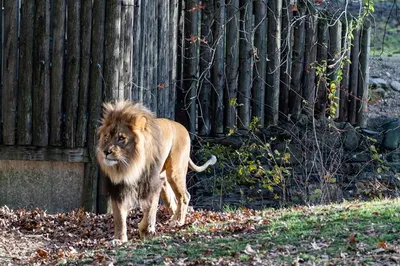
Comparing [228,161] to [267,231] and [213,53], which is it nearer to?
[213,53]

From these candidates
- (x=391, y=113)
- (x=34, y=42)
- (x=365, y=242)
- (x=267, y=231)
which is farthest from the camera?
(x=391, y=113)

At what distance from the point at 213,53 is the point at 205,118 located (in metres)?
1.27

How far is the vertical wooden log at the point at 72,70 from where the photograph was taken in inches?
475

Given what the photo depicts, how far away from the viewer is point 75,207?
1227 cm

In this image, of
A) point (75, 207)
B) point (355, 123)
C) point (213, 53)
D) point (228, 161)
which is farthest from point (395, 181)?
point (75, 207)

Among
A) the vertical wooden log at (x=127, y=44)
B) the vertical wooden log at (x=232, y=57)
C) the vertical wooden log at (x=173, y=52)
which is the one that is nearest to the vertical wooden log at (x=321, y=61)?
the vertical wooden log at (x=232, y=57)

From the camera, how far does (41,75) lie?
477 inches

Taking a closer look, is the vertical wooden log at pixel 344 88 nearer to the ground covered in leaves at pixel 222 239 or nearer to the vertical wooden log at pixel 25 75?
the ground covered in leaves at pixel 222 239

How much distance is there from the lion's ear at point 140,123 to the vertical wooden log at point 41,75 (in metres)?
2.32

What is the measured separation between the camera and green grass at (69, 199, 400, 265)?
803 cm

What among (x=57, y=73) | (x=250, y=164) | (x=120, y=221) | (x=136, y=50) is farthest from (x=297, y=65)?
(x=120, y=221)

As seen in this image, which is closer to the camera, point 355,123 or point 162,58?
point 162,58

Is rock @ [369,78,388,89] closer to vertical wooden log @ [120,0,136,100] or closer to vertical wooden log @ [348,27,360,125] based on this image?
vertical wooden log @ [348,27,360,125]

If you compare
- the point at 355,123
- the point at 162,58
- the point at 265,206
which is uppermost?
the point at 162,58
